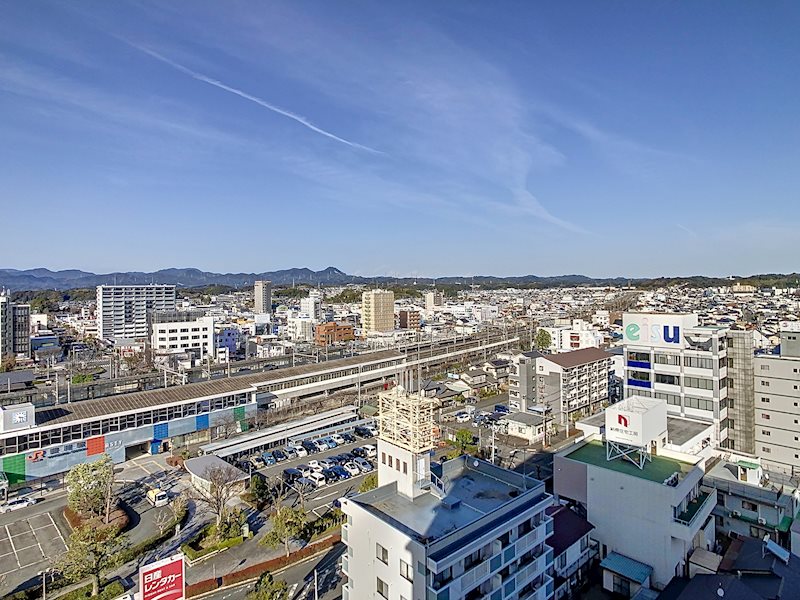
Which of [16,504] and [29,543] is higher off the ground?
[16,504]

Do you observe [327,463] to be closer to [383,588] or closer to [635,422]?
[383,588]

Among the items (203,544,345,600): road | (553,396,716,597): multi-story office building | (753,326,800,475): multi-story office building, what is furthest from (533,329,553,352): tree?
(203,544,345,600): road

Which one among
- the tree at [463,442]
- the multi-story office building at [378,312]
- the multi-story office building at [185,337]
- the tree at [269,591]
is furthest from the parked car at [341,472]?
the multi-story office building at [378,312]

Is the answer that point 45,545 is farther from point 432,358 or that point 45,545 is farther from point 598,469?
point 432,358

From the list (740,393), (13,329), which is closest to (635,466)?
(740,393)

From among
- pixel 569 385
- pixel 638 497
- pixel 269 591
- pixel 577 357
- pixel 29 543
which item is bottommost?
Answer: pixel 29 543
